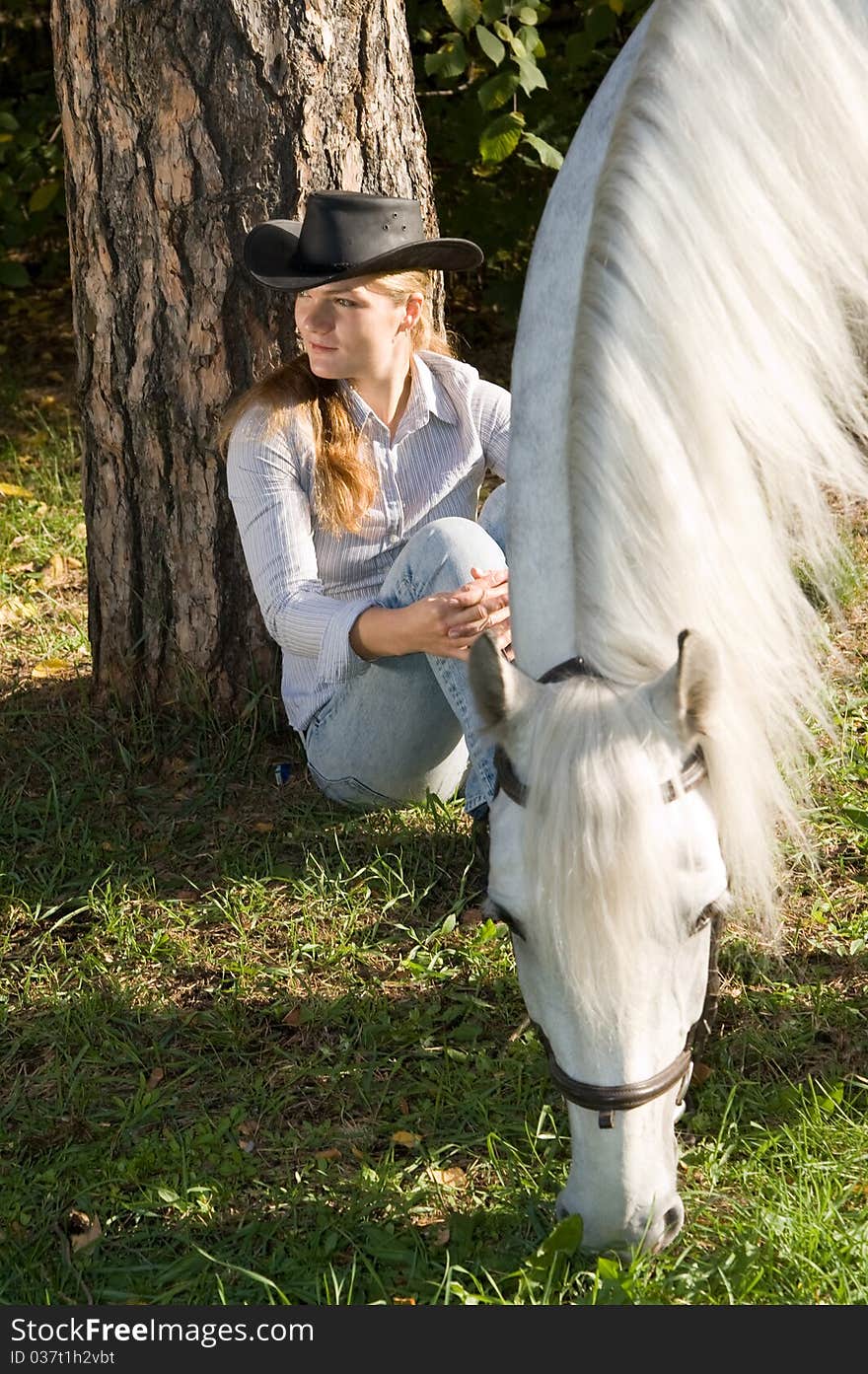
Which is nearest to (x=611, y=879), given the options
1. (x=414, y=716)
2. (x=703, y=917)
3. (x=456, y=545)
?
(x=703, y=917)

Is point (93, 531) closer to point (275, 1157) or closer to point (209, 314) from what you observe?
point (209, 314)

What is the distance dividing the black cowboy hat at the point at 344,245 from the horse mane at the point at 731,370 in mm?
779

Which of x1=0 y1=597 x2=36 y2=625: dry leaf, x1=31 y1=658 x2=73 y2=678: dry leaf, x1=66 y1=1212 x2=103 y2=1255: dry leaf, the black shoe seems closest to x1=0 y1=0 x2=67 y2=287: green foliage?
x1=0 y1=597 x2=36 y2=625: dry leaf

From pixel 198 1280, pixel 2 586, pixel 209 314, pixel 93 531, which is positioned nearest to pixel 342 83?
pixel 209 314

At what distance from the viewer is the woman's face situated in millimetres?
3049

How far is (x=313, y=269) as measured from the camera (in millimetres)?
3057

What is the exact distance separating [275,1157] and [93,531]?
1925 millimetres

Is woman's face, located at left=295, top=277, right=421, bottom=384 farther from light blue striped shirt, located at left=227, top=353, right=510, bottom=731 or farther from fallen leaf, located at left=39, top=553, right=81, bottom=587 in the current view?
fallen leaf, located at left=39, top=553, right=81, bottom=587

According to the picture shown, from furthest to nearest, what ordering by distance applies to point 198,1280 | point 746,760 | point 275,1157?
point 275,1157, point 198,1280, point 746,760

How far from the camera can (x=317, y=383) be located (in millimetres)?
3270

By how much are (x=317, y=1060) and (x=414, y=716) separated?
837mm

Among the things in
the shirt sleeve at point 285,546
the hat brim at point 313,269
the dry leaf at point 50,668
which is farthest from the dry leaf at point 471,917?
the dry leaf at point 50,668

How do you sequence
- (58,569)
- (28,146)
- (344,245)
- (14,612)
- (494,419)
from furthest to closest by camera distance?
1. (28,146)
2. (58,569)
3. (14,612)
4. (494,419)
5. (344,245)

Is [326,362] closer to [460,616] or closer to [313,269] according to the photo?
[313,269]
